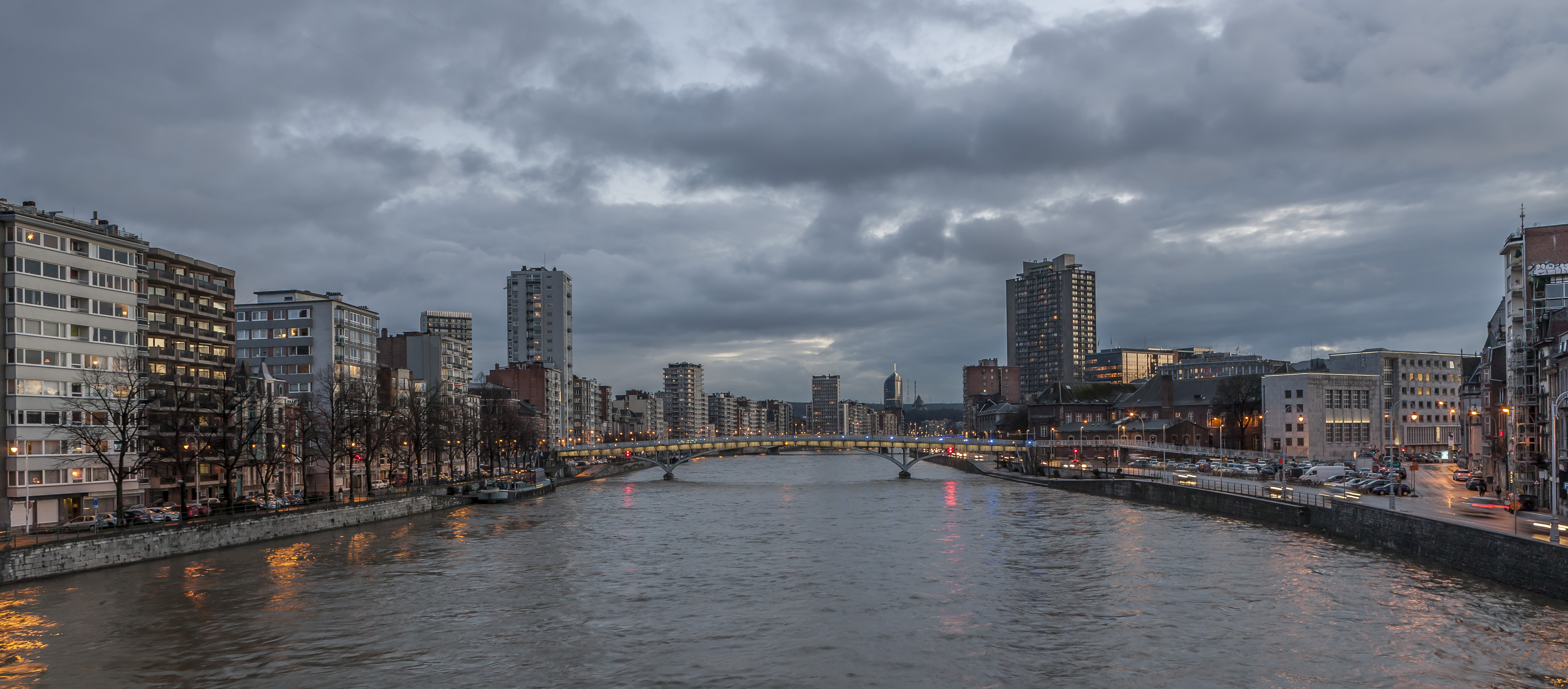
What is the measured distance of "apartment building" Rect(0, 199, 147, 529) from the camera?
186ft

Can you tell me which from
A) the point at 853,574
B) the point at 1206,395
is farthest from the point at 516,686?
the point at 1206,395

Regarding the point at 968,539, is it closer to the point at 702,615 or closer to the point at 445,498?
the point at 702,615

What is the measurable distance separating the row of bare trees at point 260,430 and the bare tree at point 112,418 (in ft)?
0.38

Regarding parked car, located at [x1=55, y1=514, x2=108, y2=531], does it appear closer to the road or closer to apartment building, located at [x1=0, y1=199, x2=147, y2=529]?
apartment building, located at [x1=0, y1=199, x2=147, y2=529]

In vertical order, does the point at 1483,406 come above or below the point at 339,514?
above

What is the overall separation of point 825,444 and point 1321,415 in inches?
2541

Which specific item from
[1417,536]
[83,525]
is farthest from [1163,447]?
[83,525]

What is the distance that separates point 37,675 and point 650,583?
2192cm

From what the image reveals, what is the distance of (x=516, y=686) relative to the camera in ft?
93.5

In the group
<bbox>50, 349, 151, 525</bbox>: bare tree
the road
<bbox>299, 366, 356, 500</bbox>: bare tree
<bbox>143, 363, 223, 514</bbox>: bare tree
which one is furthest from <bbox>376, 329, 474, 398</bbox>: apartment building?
the road

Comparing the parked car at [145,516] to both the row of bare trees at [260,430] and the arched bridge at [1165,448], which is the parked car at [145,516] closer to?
the row of bare trees at [260,430]

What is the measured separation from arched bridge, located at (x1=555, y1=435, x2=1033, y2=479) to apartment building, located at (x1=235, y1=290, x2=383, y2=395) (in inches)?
1427

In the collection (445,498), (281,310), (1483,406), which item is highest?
(281,310)

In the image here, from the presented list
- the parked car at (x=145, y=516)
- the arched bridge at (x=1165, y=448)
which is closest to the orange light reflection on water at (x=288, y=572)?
the parked car at (x=145, y=516)
